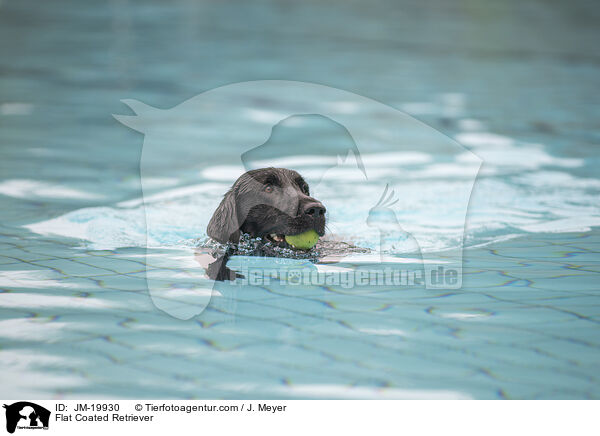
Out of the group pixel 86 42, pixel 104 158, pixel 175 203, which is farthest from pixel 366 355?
pixel 86 42

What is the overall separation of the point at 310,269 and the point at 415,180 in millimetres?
3693

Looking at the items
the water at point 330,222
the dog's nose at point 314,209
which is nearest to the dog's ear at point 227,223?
the water at point 330,222

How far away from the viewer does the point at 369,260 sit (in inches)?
199

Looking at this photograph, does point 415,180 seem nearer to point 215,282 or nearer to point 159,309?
point 215,282

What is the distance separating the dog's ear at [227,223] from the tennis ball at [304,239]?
14.8 inches

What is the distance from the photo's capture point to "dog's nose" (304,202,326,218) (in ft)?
15.1
